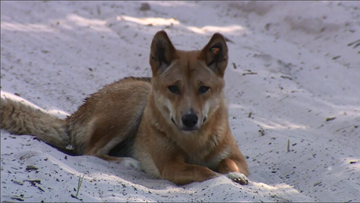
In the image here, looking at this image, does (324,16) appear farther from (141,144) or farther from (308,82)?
(141,144)

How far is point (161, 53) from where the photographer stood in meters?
5.48

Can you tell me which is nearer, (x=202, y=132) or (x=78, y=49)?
(x=202, y=132)

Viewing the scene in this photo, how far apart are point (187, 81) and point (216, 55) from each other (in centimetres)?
49

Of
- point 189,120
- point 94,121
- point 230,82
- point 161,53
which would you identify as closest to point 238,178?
point 189,120

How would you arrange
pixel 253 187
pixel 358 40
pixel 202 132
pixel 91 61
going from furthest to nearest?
pixel 91 61
pixel 358 40
pixel 202 132
pixel 253 187

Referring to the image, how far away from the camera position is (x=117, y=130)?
6.13 meters

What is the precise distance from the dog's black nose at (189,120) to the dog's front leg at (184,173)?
43 cm

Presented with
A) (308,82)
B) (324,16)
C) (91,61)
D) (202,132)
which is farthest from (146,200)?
(324,16)

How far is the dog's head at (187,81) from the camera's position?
498 cm

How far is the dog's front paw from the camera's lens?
4754mm

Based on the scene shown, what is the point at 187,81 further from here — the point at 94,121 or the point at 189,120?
the point at 94,121

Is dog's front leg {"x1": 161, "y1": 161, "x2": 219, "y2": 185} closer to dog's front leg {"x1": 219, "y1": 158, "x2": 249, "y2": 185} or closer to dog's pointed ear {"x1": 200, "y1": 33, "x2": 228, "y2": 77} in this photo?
dog's front leg {"x1": 219, "y1": 158, "x2": 249, "y2": 185}

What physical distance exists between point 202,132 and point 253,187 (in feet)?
3.19

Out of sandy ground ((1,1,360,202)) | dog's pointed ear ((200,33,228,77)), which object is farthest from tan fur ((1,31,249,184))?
sandy ground ((1,1,360,202))
